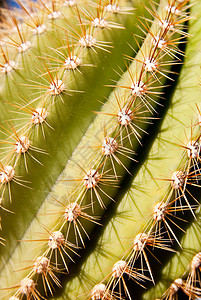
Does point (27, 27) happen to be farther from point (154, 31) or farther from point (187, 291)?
point (187, 291)

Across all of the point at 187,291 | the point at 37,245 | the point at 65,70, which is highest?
the point at 65,70

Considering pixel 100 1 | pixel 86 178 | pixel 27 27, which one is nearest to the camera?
pixel 86 178

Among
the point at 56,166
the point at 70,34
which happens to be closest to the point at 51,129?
the point at 56,166

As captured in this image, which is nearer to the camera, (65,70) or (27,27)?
(65,70)


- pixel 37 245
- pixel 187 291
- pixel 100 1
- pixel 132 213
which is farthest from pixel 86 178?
pixel 100 1

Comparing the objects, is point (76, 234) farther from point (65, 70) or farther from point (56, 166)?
point (65, 70)

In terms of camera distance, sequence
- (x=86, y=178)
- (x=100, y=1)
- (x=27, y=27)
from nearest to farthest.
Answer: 1. (x=86, y=178)
2. (x=100, y=1)
3. (x=27, y=27)

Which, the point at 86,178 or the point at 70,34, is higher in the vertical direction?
the point at 70,34
